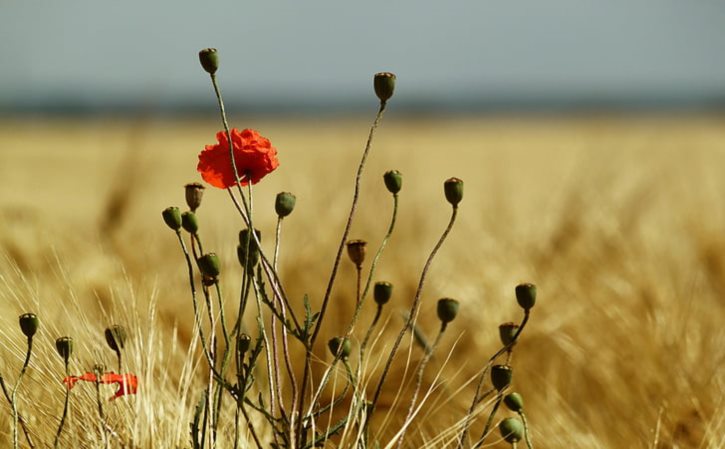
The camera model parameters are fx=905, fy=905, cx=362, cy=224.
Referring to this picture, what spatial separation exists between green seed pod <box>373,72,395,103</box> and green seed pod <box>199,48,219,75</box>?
0.13m

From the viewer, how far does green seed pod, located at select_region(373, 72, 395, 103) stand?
72cm

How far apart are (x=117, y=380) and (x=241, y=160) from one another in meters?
0.21

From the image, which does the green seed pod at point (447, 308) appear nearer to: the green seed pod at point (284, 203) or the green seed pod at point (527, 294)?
the green seed pod at point (527, 294)

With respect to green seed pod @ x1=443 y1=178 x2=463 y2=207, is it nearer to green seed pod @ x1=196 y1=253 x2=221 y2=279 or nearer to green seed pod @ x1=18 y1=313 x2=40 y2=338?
green seed pod @ x1=196 y1=253 x2=221 y2=279

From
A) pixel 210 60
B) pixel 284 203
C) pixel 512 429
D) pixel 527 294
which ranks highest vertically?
pixel 210 60

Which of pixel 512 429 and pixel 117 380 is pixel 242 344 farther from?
pixel 512 429

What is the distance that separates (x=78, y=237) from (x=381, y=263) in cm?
60

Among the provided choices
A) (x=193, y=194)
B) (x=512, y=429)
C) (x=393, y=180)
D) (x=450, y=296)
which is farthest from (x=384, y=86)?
(x=450, y=296)

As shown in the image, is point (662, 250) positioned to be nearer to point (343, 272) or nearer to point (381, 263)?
point (381, 263)

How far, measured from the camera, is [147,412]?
750 millimetres

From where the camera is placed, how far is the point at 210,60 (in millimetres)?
707

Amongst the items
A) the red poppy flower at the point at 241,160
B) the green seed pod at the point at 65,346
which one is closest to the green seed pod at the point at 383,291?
the red poppy flower at the point at 241,160

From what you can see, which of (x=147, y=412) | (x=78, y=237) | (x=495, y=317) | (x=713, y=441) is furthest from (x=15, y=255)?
(x=713, y=441)

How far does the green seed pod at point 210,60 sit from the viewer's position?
70 cm
